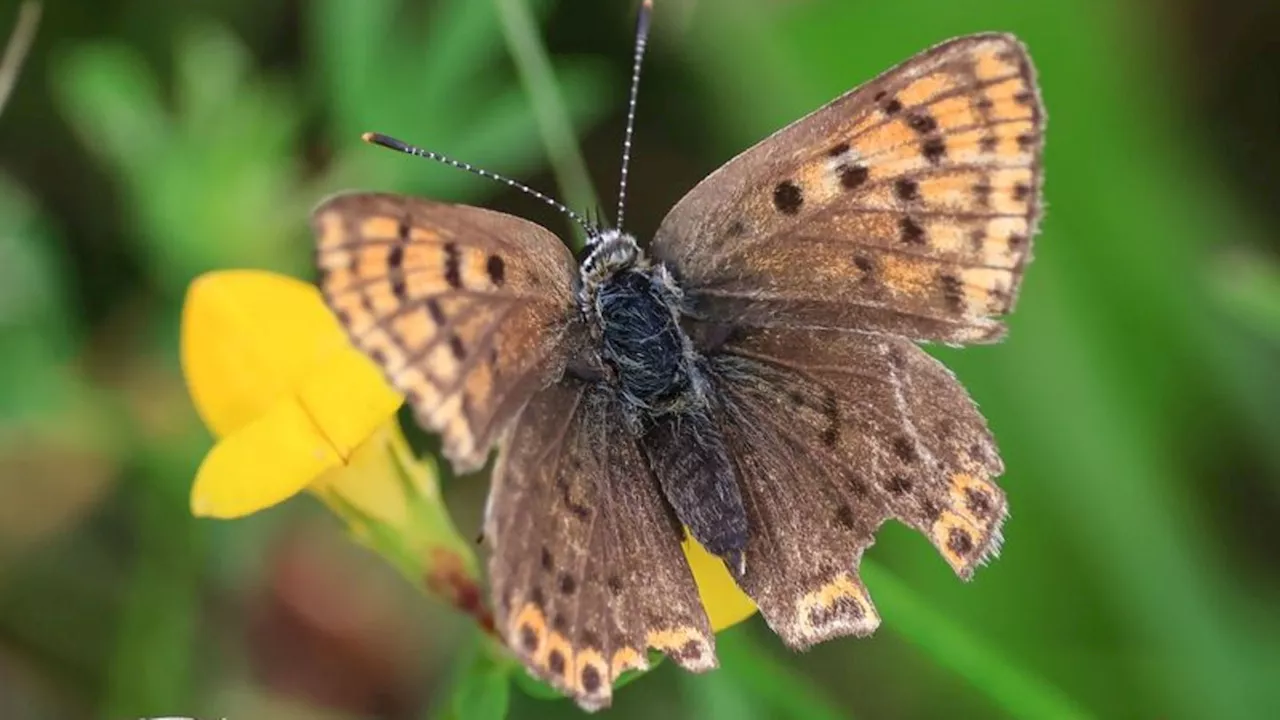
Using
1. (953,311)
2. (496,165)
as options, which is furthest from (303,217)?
(953,311)

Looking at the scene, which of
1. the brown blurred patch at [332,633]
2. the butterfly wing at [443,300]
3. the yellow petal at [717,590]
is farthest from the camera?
the brown blurred patch at [332,633]

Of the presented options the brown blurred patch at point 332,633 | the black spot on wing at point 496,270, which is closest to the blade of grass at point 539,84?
the black spot on wing at point 496,270

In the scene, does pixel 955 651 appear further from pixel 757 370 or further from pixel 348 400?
pixel 348 400

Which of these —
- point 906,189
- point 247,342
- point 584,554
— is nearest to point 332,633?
point 247,342

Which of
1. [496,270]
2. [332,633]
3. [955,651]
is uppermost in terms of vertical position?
[496,270]

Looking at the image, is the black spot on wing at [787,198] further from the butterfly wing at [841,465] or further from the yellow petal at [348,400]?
the yellow petal at [348,400]

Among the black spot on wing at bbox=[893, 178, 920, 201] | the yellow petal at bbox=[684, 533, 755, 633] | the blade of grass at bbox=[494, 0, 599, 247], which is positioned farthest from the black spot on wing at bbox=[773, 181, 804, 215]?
the blade of grass at bbox=[494, 0, 599, 247]
